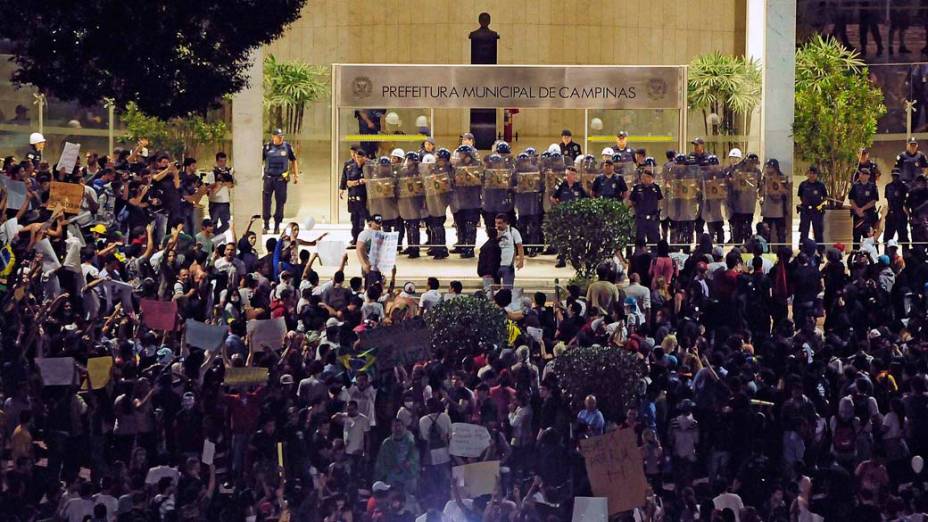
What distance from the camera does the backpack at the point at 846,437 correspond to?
634 inches

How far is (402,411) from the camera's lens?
1617 centimetres

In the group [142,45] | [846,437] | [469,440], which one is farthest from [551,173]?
[469,440]

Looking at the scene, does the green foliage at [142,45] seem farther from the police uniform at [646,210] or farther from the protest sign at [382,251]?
the police uniform at [646,210]

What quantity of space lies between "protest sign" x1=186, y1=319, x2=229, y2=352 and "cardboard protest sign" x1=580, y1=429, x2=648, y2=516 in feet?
11.9

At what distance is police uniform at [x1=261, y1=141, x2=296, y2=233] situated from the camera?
27828mm

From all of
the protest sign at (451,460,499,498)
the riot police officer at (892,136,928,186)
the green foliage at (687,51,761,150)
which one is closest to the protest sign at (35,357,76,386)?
the protest sign at (451,460,499,498)

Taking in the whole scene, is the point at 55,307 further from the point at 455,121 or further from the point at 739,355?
the point at 455,121

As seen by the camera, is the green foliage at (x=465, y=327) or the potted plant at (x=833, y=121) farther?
the potted plant at (x=833, y=121)

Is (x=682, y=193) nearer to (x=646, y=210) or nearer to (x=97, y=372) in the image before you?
(x=646, y=210)

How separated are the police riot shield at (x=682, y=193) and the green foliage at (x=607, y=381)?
9814mm

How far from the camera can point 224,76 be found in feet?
63.6

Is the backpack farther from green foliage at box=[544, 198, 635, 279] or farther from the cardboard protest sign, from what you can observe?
green foliage at box=[544, 198, 635, 279]

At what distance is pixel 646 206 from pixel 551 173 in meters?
1.36

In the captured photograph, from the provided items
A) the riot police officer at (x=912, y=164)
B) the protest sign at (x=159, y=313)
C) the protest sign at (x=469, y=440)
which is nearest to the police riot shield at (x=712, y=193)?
the riot police officer at (x=912, y=164)
